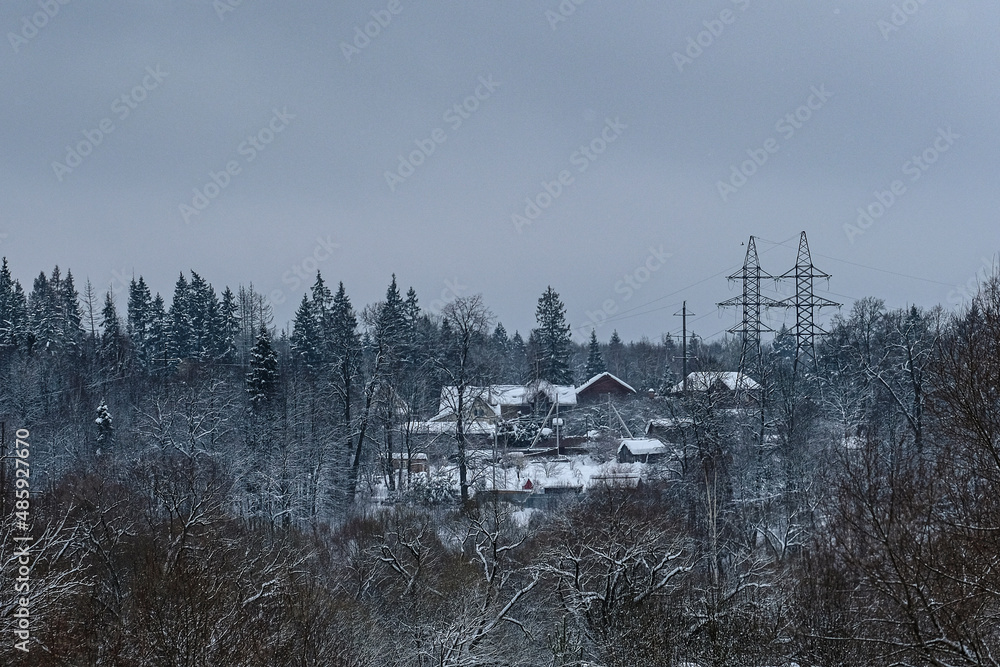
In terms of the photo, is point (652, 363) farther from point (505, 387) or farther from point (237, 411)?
point (237, 411)

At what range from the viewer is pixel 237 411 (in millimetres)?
42188

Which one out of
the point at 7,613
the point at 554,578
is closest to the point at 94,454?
the point at 554,578

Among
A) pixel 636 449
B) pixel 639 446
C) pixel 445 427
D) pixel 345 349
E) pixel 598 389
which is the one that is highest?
pixel 345 349

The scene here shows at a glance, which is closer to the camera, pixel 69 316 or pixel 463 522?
pixel 463 522

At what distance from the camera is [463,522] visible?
28141 mm

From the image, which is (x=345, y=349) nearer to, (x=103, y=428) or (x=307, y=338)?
(x=103, y=428)

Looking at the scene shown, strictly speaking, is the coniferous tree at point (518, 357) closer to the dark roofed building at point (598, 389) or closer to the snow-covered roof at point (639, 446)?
the dark roofed building at point (598, 389)

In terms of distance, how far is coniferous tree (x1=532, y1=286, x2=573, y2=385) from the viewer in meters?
67.9

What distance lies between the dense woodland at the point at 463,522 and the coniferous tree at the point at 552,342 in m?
7.49

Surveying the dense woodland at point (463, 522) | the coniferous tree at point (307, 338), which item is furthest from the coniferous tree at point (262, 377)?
the coniferous tree at point (307, 338)

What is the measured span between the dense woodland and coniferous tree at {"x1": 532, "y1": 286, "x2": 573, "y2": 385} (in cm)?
749

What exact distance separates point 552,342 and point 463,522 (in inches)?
1686

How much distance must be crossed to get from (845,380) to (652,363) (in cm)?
3468

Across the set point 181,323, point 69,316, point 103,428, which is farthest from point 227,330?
point 103,428
